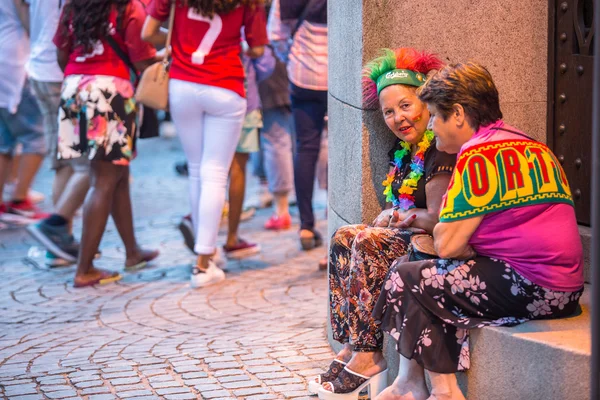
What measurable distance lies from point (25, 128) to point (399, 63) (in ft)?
16.9

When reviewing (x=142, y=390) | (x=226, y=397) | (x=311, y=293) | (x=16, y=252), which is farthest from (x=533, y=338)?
(x=16, y=252)

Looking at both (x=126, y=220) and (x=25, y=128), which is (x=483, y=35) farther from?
(x=25, y=128)

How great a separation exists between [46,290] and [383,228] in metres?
3.24

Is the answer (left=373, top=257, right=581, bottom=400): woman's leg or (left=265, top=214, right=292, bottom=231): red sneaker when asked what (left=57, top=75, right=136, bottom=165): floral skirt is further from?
(left=373, top=257, right=581, bottom=400): woman's leg

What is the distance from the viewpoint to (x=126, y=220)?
292 inches

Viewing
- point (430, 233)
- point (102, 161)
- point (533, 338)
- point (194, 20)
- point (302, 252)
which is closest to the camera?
point (533, 338)

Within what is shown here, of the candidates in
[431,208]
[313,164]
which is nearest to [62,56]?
[313,164]

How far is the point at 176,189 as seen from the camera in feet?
35.0

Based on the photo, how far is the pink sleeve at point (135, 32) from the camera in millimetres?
6730

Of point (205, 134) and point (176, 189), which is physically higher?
point (205, 134)

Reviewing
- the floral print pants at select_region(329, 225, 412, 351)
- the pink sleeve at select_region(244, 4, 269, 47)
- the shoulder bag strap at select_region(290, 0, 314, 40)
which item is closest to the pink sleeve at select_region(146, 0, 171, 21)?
the pink sleeve at select_region(244, 4, 269, 47)

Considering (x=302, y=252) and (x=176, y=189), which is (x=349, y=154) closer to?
(x=302, y=252)

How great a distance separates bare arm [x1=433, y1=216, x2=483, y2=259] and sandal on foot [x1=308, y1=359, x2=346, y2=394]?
926mm

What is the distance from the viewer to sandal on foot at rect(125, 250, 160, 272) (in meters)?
7.47
